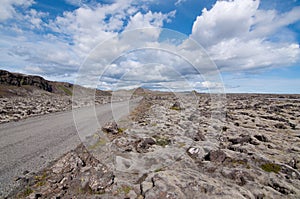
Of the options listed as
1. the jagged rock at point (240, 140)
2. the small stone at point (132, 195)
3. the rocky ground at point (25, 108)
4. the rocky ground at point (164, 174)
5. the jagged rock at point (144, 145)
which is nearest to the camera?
the small stone at point (132, 195)

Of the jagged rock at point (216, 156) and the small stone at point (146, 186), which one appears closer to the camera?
the small stone at point (146, 186)

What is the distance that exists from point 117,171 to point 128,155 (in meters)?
1.60

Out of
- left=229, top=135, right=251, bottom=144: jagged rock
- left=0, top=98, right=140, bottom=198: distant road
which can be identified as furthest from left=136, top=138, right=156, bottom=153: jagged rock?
left=229, top=135, right=251, bottom=144: jagged rock

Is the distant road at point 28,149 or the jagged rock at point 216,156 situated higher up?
the jagged rock at point 216,156

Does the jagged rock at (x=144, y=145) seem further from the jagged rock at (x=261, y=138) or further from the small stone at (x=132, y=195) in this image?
the jagged rock at (x=261, y=138)

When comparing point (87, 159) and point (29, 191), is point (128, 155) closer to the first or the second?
point (87, 159)

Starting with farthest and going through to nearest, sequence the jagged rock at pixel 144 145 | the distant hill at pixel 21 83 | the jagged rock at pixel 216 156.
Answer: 1. the distant hill at pixel 21 83
2. the jagged rock at pixel 144 145
3. the jagged rock at pixel 216 156

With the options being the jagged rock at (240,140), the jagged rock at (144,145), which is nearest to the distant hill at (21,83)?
the jagged rock at (144,145)

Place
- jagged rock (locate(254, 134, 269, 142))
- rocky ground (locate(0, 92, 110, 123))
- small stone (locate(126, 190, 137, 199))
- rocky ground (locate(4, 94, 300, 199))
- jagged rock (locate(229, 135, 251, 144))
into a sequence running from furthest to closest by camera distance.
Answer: rocky ground (locate(0, 92, 110, 123)), jagged rock (locate(254, 134, 269, 142)), jagged rock (locate(229, 135, 251, 144)), rocky ground (locate(4, 94, 300, 199)), small stone (locate(126, 190, 137, 199))

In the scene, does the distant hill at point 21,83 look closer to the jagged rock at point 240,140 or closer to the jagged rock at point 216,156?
the jagged rock at point 240,140

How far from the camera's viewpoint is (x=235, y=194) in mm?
4781

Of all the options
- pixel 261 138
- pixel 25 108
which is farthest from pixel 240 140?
pixel 25 108

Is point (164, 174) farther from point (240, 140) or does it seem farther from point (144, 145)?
point (240, 140)

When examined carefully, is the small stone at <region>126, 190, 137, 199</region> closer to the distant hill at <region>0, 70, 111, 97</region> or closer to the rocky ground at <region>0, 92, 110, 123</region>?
the rocky ground at <region>0, 92, 110, 123</region>
